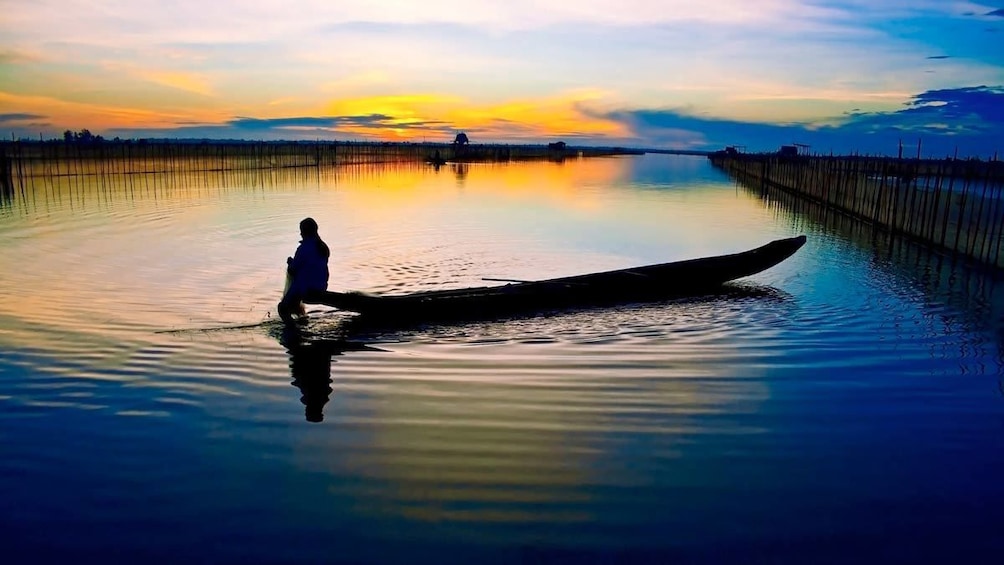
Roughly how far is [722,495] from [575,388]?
2.00 metres

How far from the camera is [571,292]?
9.26m

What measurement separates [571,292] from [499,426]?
440 cm

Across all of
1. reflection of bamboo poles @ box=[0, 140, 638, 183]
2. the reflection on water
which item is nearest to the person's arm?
the reflection on water

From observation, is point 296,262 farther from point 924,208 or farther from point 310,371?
point 924,208

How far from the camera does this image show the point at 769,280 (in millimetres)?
11469

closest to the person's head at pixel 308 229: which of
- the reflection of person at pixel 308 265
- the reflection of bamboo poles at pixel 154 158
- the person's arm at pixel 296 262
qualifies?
the reflection of person at pixel 308 265

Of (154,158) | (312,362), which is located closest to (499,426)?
(312,362)

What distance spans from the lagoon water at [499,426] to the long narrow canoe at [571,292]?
0.35m

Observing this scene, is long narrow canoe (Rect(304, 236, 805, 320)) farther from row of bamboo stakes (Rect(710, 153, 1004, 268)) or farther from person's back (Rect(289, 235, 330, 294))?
row of bamboo stakes (Rect(710, 153, 1004, 268))

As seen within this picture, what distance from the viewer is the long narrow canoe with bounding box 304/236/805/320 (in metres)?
8.07

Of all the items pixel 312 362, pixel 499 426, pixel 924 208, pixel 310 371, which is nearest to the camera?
pixel 499 426

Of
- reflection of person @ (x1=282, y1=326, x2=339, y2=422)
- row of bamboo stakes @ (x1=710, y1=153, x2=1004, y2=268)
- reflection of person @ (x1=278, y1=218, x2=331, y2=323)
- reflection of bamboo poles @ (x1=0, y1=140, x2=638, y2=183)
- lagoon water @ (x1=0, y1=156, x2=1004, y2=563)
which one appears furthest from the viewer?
reflection of bamboo poles @ (x1=0, y1=140, x2=638, y2=183)

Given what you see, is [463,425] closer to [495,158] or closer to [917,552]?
[917,552]

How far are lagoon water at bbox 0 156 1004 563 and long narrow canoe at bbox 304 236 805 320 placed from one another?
35cm
